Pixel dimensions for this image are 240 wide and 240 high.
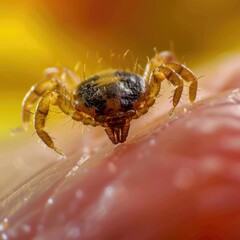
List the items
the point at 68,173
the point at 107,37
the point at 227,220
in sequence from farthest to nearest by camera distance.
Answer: the point at 107,37, the point at 68,173, the point at 227,220

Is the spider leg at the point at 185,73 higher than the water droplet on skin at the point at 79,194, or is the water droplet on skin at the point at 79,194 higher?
the water droplet on skin at the point at 79,194

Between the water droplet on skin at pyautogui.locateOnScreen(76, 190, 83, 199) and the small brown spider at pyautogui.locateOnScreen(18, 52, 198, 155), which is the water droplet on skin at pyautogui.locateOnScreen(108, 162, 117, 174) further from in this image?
the small brown spider at pyautogui.locateOnScreen(18, 52, 198, 155)

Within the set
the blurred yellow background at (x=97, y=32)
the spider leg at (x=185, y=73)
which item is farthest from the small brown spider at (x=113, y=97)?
the blurred yellow background at (x=97, y=32)

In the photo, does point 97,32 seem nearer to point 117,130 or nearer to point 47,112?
point 47,112

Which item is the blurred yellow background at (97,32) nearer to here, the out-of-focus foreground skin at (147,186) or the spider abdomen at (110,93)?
the spider abdomen at (110,93)

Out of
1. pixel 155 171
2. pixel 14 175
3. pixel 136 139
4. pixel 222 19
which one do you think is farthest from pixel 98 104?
pixel 222 19

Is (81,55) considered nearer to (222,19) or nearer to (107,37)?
(107,37)
